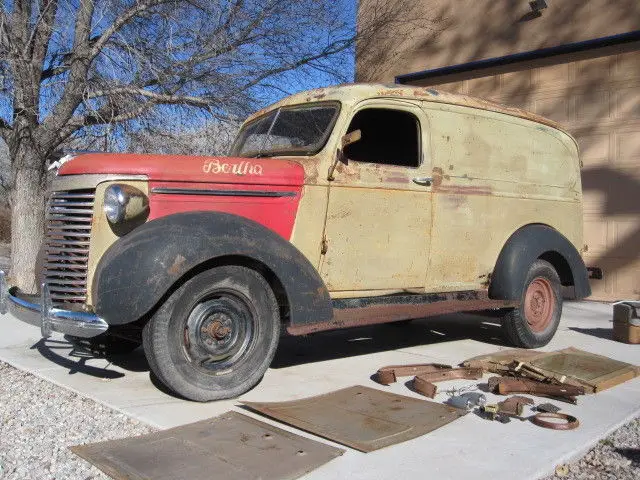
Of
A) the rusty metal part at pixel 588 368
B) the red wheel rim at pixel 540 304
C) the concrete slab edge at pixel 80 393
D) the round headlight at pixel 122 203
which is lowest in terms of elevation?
the rusty metal part at pixel 588 368

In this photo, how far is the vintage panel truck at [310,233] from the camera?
3996 millimetres

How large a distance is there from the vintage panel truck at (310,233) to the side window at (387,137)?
0.01 metres

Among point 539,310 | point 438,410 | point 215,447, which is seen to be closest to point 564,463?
point 438,410

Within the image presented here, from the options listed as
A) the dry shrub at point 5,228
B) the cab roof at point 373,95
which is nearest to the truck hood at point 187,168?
the cab roof at point 373,95

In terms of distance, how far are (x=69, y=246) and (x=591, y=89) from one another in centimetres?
816

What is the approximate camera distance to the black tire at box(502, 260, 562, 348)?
609cm

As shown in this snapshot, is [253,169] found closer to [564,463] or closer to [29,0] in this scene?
[564,463]

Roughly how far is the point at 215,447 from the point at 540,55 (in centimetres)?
876

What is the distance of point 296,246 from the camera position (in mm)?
4613

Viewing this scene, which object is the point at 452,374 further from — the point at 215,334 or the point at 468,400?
the point at 215,334

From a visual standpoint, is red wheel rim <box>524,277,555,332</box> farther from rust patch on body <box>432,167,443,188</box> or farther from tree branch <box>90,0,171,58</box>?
tree branch <box>90,0,171,58</box>

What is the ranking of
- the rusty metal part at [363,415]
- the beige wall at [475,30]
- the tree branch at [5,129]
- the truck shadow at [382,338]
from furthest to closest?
the beige wall at [475,30] → the tree branch at [5,129] → the truck shadow at [382,338] → the rusty metal part at [363,415]

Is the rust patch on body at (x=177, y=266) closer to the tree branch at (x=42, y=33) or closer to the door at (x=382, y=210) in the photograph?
the door at (x=382, y=210)

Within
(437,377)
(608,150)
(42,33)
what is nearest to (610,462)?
(437,377)
